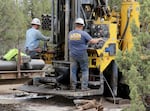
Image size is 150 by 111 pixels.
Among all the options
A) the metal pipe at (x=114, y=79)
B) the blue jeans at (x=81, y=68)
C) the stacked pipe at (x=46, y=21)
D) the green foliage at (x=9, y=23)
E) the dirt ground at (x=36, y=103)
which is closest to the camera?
the dirt ground at (x=36, y=103)

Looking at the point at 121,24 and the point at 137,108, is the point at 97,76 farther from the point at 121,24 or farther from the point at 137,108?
the point at 137,108

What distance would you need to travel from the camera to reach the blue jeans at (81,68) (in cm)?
988

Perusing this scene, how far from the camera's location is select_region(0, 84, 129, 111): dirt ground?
377 inches

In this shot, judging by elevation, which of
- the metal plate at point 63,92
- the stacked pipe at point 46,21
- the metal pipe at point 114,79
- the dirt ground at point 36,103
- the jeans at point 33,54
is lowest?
the dirt ground at point 36,103

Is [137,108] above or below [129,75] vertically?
below

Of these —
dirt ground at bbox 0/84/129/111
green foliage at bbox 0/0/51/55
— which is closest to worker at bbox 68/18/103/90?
dirt ground at bbox 0/84/129/111

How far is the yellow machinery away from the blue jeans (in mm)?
213

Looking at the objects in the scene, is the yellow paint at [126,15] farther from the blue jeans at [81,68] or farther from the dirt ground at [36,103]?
the dirt ground at [36,103]

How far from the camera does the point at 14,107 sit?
961 centimetres

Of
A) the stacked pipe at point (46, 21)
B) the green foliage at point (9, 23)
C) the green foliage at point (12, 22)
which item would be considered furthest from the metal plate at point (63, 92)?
the green foliage at point (9, 23)

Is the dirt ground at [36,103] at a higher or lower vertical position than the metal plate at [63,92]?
lower

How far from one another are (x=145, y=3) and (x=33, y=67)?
14.6ft

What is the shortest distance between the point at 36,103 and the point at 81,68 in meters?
1.44

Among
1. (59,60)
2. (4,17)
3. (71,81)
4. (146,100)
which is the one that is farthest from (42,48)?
(4,17)
